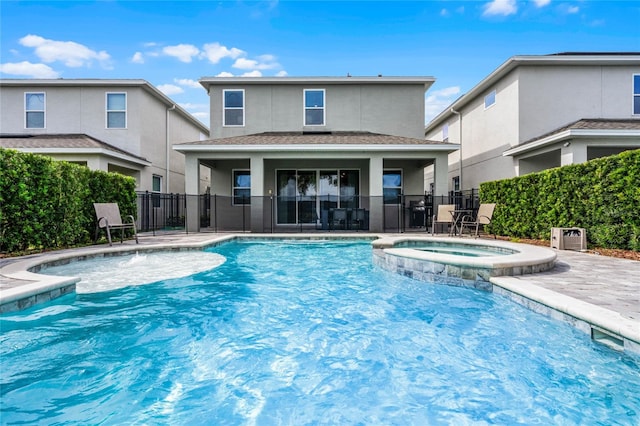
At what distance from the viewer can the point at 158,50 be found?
13523mm

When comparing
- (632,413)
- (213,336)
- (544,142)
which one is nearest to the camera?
(632,413)

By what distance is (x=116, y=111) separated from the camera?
13.6m

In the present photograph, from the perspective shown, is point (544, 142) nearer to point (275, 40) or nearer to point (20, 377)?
point (275, 40)

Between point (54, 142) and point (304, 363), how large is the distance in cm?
1382

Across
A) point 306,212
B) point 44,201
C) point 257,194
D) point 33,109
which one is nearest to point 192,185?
point 257,194

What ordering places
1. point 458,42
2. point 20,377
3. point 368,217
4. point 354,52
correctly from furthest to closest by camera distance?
1. point 354,52
2. point 458,42
3. point 368,217
4. point 20,377

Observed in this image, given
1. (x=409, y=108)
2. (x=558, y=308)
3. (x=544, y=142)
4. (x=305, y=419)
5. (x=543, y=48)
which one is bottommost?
(x=305, y=419)

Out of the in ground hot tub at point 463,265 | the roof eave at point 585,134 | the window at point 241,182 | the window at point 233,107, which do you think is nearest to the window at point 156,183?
the window at point 241,182

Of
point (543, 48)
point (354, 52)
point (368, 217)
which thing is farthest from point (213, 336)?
point (543, 48)

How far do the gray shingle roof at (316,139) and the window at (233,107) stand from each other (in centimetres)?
119

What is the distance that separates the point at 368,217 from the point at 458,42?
27.1 feet

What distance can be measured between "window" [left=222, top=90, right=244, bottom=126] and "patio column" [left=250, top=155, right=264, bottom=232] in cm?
319

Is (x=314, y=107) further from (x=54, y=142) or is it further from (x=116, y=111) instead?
(x=54, y=142)

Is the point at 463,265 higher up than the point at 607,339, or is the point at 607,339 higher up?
the point at 463,265
